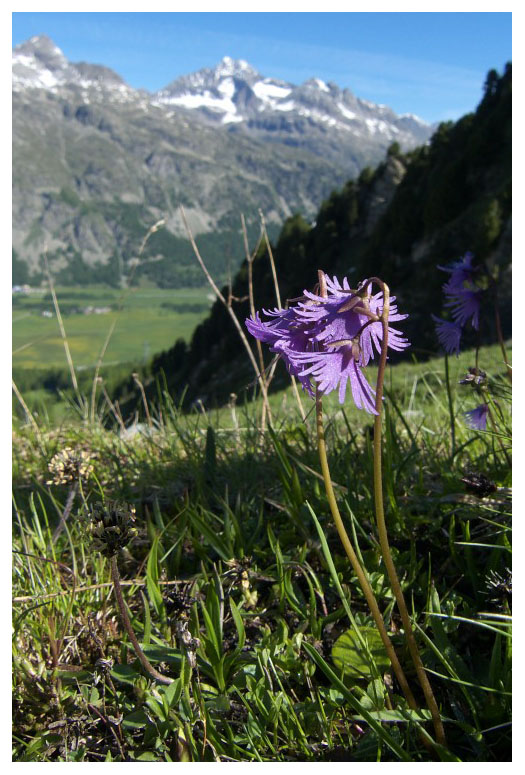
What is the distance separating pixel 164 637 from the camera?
1.99 m

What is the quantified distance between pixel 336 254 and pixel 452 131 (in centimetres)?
1509

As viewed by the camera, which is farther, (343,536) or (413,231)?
(413,231)

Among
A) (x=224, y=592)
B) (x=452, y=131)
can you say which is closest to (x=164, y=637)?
(x=224, y=592)

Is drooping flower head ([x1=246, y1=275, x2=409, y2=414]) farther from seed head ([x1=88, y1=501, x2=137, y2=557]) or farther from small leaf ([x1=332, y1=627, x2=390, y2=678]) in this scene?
small leaf ([x1=332, y1=627, x2=390, y2=678])

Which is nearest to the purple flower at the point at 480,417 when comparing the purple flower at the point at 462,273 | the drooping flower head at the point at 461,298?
the drooping flower head at the point at 461,298

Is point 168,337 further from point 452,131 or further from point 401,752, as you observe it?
point 401,752

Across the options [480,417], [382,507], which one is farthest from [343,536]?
[480,417]

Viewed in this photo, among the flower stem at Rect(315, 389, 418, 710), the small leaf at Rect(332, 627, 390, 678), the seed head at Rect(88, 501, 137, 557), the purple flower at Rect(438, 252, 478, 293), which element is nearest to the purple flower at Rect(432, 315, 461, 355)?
the purple flower at Rect(438, 252, 478, 293)

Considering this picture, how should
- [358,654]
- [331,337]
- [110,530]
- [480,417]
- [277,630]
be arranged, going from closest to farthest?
[331,337], [110,530], [358,654], [277,630], [480,417]

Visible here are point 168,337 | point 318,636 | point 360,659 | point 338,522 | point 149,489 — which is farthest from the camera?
point 168,337

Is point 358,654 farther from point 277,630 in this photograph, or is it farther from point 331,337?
point 331,337

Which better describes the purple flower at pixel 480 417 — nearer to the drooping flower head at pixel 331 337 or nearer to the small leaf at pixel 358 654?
the small leaf at pixel 358 654

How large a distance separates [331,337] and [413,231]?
39100 millimetres

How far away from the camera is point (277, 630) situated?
1.92 m
